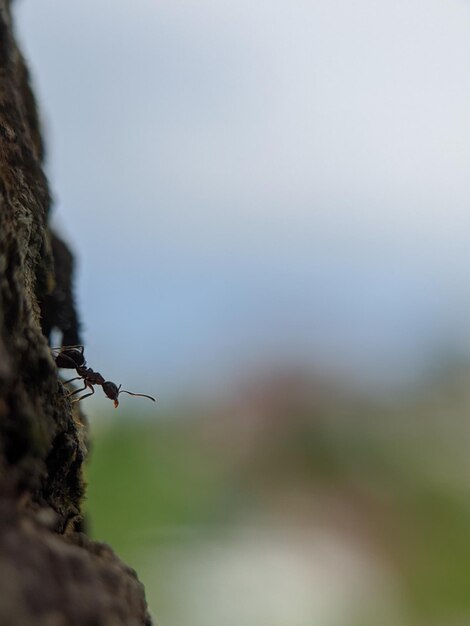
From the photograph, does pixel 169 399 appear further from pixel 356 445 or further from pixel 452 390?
pixel 452 390

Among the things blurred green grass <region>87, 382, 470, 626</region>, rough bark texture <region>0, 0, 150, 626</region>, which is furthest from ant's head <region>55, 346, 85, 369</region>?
blurred green grass <region>87, 382, 470, 626</region>

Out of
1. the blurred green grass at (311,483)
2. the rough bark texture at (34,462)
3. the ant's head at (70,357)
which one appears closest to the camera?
the rough bark texture at (34,462)

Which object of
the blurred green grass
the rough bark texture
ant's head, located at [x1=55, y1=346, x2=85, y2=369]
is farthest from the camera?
the blurred green grass

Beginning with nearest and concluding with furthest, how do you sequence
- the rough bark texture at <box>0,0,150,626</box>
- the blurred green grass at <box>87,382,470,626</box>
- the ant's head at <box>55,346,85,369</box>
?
the rough bark texture at <box>0,0,150,626</box> → the ant's head at <box>55,346,85,369</box> → the blurred green grass at <box>87,382,470,626</box>

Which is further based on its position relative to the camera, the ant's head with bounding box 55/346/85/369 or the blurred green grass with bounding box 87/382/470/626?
the blurred green grass with bounding box 87/382/470/626

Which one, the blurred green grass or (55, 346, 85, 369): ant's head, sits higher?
(55, 346, 85, 369): ant's head

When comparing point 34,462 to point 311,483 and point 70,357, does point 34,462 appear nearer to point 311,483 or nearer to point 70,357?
point 70,357

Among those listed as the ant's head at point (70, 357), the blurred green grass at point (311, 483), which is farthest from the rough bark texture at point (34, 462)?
the blurred green grass at point (311, 483)

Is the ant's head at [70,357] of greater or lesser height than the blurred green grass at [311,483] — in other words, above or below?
above

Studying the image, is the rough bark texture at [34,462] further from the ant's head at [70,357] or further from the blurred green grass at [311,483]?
the blurred green grass at [311,483]

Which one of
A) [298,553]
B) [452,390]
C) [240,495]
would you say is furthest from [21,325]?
[452,390]

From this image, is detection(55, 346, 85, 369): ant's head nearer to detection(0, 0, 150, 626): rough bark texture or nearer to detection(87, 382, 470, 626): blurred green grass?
detection(0, 0, 150, 626): rough bark texture
